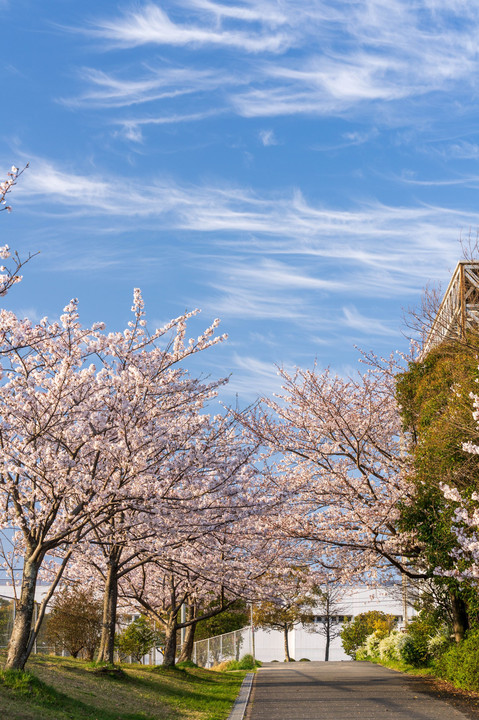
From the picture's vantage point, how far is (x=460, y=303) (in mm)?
20953

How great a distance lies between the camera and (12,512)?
12.9 meters

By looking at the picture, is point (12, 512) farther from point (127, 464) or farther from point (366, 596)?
point (366, 596)

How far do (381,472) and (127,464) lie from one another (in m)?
9.45

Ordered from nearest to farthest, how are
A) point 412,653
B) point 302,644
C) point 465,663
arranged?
point 465,663
point 412,653
point 302,644

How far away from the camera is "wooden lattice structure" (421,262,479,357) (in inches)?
799

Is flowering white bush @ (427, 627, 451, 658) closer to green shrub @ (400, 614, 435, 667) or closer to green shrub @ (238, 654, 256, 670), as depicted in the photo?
green shrub @ (400, 614, 435, 667)

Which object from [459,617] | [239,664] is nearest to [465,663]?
[459,617]

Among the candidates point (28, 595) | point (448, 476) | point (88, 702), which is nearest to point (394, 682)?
point (448, 476)

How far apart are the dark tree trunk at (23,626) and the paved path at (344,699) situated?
452cm

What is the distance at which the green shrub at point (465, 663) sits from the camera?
1514 centimetres

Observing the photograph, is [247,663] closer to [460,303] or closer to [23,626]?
[460,303]

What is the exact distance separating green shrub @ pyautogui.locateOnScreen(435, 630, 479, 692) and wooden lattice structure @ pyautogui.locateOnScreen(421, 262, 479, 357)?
26.4 ft

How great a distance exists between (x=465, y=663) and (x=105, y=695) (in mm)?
8465

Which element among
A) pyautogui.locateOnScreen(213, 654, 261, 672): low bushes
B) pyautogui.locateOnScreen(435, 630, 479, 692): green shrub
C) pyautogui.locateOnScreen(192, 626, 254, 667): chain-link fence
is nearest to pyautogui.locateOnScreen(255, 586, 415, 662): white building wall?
pyautogui.locateOnScreen(192, 626, 254, 667): chain-link fence
